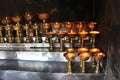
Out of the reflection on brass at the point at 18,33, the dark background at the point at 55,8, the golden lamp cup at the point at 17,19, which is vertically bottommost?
the reflection on brass at the point at 18,33

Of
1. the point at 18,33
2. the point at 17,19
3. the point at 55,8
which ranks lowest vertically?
the point at 18,33

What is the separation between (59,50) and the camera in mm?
2484

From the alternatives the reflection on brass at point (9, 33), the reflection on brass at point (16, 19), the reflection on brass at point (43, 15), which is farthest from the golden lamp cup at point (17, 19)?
the reflection on brass at point (43, 15)

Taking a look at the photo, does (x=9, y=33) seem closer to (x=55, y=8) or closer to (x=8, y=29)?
(x=8, y=29)

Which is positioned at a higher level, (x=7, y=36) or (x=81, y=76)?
→ (x=7, y=36)

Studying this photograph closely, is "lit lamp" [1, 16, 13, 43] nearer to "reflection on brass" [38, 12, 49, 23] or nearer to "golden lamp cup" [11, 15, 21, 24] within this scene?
"golden lamp cup" [11, 15, 21, 24]

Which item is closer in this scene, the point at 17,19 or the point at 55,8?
the point at 17,19

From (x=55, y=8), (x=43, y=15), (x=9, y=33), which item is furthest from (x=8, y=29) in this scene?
(x=55, y=8)

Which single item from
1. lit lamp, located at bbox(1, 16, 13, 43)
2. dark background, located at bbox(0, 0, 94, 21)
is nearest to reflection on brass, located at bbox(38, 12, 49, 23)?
dark background, located at bbox(0, 0, 94, 21)

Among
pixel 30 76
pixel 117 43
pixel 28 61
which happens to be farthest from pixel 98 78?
pixel 28 61

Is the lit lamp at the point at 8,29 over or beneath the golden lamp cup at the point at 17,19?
beneath

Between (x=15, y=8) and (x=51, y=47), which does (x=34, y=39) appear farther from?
(x=15, y=8)

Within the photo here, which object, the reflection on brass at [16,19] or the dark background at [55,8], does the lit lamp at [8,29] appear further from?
the dark background at [55,8]

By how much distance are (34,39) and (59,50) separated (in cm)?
41
